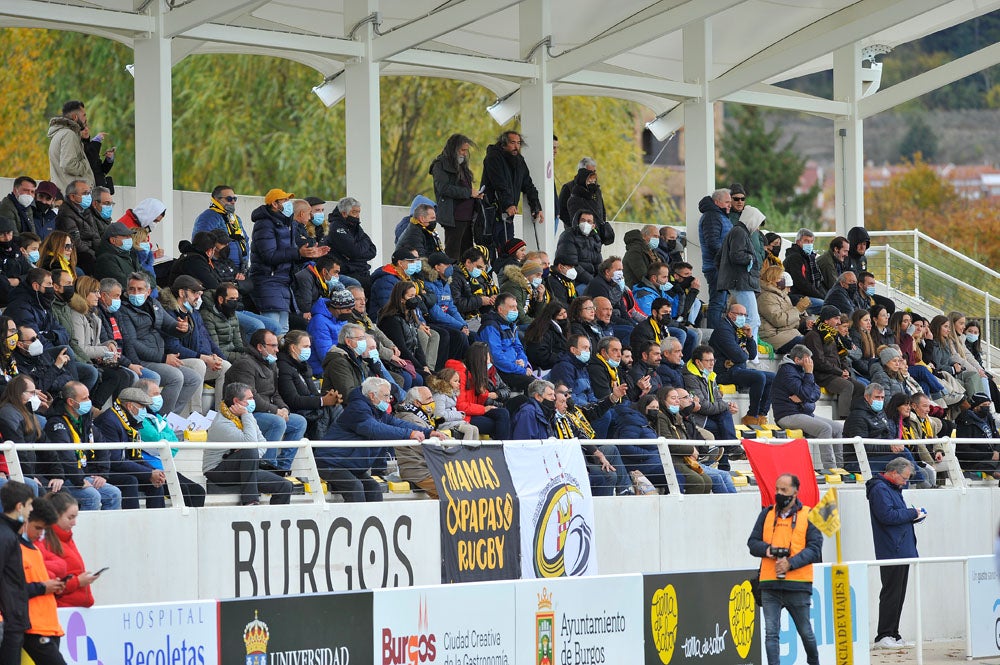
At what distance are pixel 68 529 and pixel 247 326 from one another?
19.6 feet

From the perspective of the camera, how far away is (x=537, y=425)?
16062mm

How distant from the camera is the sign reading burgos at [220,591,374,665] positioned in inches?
410

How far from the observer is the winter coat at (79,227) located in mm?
15930

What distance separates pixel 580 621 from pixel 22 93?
2989 centimetres

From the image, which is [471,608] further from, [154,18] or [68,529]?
[154,18]

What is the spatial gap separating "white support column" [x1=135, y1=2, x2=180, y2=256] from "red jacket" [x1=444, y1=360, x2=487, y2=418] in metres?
4.13

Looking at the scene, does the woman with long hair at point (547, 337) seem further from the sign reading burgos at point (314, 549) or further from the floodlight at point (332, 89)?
the floodlight at point (332, 89)

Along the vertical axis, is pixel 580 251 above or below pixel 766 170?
below

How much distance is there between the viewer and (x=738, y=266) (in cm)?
2112

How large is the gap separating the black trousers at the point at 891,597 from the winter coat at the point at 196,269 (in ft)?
22.4

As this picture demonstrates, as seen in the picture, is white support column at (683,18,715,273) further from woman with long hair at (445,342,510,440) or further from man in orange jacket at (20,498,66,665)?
man in orange jacket at (20,498,66,665)

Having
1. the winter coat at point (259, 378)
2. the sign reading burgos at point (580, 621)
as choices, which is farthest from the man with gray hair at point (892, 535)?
the winter coat at point (259, 378)

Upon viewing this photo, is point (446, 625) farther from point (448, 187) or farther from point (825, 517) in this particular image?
point (448, 187)

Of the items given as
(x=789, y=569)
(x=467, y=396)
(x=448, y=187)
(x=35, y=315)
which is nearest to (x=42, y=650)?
(x=35, y=315)
